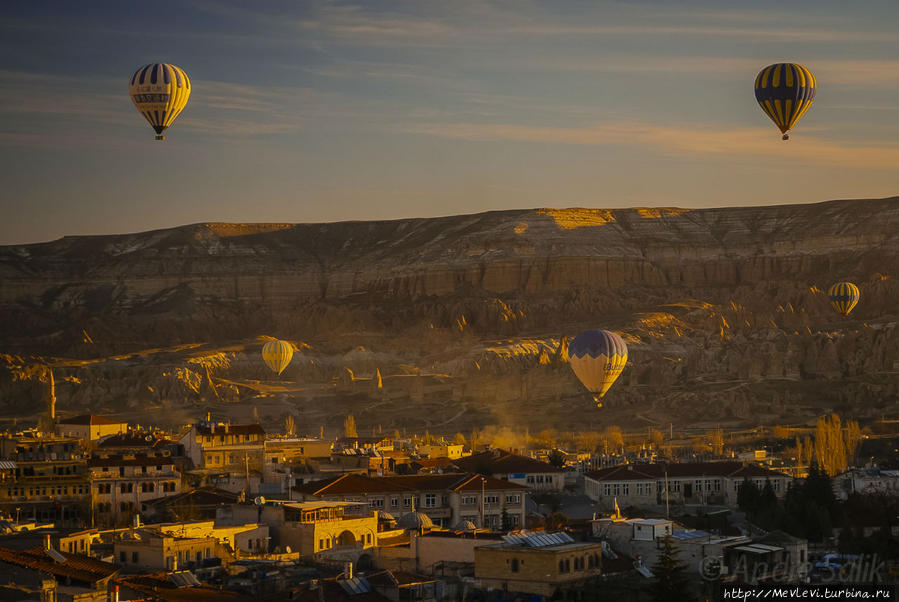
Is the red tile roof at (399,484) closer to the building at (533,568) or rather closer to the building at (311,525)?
the building at (311,525)

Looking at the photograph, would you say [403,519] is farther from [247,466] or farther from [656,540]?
[247,466]

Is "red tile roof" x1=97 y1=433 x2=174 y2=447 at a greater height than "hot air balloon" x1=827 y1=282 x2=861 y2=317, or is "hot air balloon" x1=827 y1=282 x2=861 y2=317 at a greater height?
"hot air balloon" x1=827 y1=282 x2=861 y2=317

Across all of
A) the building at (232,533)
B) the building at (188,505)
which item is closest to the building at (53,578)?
the building at (232,533)

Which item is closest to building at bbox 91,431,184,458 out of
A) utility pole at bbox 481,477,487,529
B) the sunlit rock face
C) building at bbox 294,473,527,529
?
building at bbox 294,473,527,529

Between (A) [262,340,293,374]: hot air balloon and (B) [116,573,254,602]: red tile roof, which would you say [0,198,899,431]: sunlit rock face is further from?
(B) [116,573,254,602]: red tile roof

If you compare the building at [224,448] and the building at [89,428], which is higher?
the building at [89,428]

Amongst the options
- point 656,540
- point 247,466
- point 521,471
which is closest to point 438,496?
point 521,471
